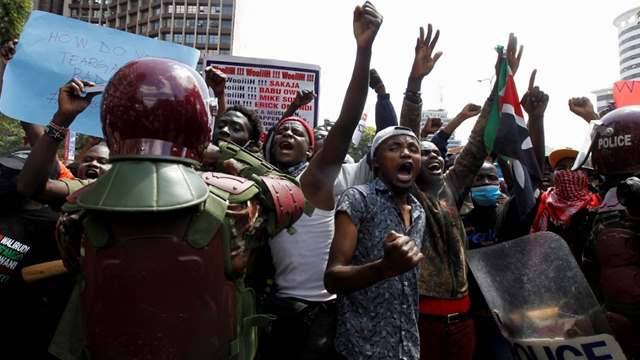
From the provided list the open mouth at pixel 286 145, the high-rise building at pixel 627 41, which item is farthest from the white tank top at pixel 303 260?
the high-rise building at pixel 627 41

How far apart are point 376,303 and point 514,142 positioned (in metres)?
1.65

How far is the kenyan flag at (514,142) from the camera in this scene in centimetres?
314

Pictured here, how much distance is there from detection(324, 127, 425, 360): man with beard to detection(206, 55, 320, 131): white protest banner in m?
3.34

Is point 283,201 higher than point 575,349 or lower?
higher

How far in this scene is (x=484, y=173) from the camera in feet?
12.7

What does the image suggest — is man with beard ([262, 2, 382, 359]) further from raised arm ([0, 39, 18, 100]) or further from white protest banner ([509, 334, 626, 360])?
raised arm ([0, 39, 18, 100])

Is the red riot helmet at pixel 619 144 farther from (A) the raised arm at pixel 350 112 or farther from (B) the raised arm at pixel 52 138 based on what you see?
(B) the raised arm at pixel 52 138

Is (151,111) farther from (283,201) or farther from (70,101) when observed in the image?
(70,101)

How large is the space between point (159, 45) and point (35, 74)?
0.83 metres

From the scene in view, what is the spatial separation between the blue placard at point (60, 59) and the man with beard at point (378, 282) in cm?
173

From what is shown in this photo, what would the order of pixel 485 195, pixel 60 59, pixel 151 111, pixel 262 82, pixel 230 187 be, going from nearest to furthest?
1. pixel 151 111
2. pixel 230 187
3. pixel 60 59
4. pixel 485 195
5. pixel 262 82

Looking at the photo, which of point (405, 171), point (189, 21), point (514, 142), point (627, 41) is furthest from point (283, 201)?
point (627, 41)

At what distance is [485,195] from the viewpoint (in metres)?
3.77

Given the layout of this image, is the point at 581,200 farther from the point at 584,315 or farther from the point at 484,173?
the point at 584,315
